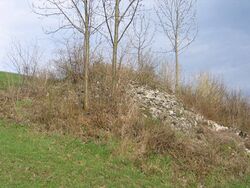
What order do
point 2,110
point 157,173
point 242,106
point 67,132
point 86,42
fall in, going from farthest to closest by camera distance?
point 242,106 → point 86,42 → point 2,110 → point 67,132 → point 157,173

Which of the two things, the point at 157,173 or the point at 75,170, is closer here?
the point at 75,170

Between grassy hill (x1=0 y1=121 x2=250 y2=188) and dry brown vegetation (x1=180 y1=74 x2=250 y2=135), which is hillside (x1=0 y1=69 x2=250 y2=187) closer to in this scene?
grassy hill (x1=0 y1=121 x2=250 y2=188)

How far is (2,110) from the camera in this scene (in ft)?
50.0

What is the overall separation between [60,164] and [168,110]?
8.11 meters

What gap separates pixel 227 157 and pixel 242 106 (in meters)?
12.4

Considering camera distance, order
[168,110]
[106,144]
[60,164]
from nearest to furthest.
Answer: [60,164]
[106,144]
[168,110]

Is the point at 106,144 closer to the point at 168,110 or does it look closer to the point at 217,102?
the point at 168,110

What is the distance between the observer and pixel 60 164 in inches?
451

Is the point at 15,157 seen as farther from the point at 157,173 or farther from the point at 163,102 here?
the point at 163,102

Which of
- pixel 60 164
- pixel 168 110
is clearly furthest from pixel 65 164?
pixel 168 110

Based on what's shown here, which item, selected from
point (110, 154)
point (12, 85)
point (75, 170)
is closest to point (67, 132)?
point (110, 154)

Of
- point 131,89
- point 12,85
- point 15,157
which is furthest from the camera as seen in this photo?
point 131,89

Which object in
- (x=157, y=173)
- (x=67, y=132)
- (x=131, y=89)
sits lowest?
(x=157, y=173)

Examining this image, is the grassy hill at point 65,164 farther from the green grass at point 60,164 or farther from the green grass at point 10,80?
the green grass at point 10,80
